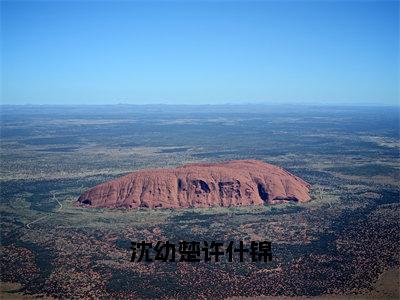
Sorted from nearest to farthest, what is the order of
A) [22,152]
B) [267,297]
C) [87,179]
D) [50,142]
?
[267,297]
[87,179]
[22,152]
[50,142]

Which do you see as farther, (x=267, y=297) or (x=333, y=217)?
(x=333, y=217)

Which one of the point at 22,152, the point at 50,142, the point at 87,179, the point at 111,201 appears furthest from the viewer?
the point at 50,142

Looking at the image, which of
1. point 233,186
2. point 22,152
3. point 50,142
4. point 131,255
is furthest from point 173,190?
point 50,142

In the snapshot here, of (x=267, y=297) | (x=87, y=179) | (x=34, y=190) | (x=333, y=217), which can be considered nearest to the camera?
(x=267, y=297)

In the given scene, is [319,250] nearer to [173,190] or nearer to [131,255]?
[131,255]

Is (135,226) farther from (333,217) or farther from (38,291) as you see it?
(333,217)

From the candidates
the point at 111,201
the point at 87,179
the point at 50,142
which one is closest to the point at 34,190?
the point at 87,179
